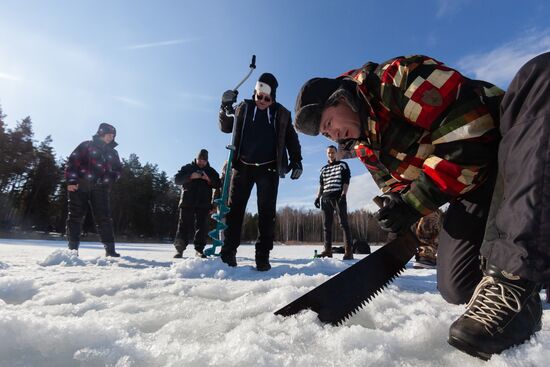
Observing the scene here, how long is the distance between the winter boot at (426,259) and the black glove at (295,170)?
229 centimetres

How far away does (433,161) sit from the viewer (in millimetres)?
1479

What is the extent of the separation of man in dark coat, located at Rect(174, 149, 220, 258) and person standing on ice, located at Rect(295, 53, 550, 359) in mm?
4307

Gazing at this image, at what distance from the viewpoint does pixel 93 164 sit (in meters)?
5.53

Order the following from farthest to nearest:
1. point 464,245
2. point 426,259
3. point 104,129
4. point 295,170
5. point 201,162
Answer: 1. point 201,162
2. point 104,129
3. point 426,259
4. point 295,170
5. point 464,245

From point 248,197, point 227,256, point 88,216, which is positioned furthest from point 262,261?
point 88,216

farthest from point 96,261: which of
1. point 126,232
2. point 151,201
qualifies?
point 151,201

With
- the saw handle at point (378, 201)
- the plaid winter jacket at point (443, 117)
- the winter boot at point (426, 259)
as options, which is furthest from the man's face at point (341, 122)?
the winter boot at point (426, 259)

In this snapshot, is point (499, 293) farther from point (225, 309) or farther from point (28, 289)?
point (28, 289)

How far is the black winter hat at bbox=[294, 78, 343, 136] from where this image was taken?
1795 millimetres

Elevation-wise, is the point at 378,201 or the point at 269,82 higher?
the point at 269,82

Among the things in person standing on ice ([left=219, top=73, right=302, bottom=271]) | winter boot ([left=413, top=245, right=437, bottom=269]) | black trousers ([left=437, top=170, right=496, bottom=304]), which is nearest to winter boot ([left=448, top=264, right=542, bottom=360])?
black trousers ([left=437, top=170, right=496, bottom=304])

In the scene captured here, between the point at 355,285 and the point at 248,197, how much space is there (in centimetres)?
261

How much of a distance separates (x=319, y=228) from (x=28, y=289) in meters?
50.2

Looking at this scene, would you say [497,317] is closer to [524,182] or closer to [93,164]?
[524,182]
